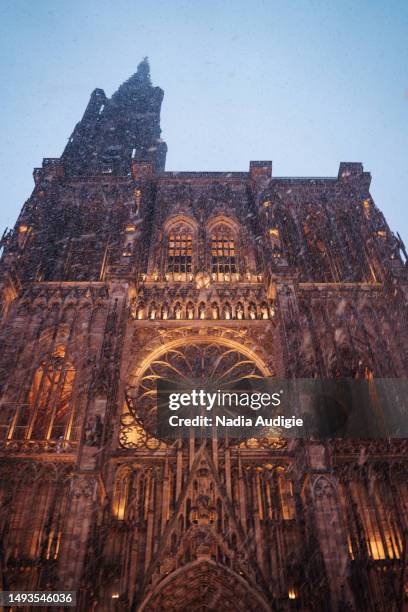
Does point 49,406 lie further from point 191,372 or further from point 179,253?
point 179,253

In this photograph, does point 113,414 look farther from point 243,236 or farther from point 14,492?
point 243,236

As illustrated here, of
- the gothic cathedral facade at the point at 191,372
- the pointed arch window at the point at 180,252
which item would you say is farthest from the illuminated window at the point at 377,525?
the pointed arch window at the point at 180,252

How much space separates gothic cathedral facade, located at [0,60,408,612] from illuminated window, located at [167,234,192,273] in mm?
84

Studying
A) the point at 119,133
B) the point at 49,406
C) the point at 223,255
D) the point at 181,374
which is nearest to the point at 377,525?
the point at 181,374

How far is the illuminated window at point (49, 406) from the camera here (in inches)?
631

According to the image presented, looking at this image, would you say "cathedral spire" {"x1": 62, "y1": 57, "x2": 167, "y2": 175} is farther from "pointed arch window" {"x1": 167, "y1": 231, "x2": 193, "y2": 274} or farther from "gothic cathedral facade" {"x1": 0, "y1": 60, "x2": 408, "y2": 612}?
"pointed arch window" {"x1": 167, "y1": 231, "x2": 193, "y2": 274}

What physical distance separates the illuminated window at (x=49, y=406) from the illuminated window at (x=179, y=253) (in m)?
6.94

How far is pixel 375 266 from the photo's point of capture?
21672 mm

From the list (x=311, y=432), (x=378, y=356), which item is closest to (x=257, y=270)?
(x=378, y=356)

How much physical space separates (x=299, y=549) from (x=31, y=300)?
13221 mm

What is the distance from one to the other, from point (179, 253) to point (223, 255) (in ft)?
6.84

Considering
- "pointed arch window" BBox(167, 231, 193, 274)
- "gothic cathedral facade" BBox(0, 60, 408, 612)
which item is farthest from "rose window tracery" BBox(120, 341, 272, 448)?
"pointed arch window" BBox(167, 231, 193, 274)

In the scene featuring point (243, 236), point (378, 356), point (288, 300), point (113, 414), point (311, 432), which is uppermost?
point (243, 236)

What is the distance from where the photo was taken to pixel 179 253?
23.7 metres
